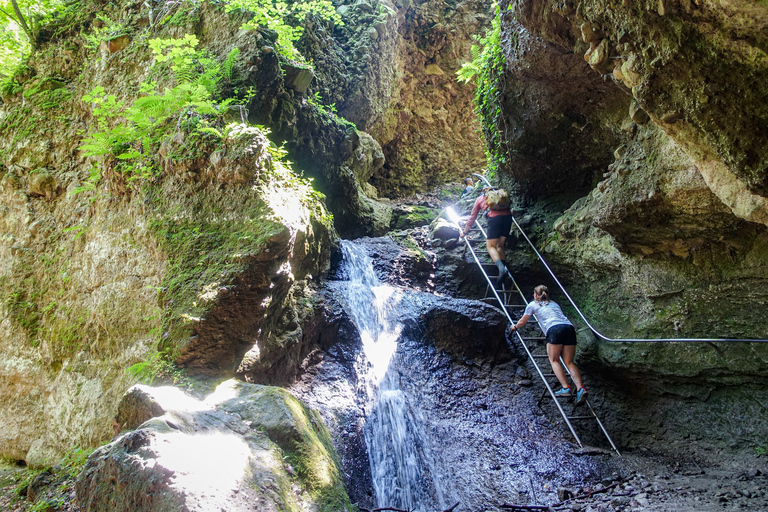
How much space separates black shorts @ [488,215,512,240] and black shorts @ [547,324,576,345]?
2721 millimetres

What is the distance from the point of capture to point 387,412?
19.8 feet

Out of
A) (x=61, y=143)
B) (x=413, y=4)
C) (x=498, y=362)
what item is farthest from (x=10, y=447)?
(x=413, y=4)

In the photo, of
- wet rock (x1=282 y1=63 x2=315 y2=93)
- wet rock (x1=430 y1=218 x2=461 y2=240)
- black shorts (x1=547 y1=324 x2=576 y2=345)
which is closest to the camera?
black shorts (x1=547 y1=324 x2=576 y2=345)

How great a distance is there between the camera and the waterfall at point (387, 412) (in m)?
5.18

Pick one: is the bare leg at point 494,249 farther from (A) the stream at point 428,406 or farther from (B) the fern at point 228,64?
(B) the fern at point 228,64

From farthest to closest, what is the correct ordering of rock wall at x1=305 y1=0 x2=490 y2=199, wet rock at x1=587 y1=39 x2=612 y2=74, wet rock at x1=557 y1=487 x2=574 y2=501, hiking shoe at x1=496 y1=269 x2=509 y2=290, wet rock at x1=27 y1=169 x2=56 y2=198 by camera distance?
rock wall at x1=305 y1=0 x2=490 y2=199 < hiking shoe at x1=496 y1=269 x2=509 y2=290 < wet rock at x1=27 y1=169 x2=56 y2=198 < wet rock at x1=557 y1=487 x2=574 y2=501 < wet rock at x1=587 y1=39 x2=612 y2=74

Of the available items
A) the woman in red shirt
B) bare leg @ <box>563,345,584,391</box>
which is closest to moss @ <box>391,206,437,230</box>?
the woman in red shirt

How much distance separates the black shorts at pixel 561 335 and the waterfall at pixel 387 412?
2294 mm

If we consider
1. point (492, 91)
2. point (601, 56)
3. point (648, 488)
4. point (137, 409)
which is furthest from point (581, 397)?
point (492, 91)

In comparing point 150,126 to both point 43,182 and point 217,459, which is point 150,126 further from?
point 217,459

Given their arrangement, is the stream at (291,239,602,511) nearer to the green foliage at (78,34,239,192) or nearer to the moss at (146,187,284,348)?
the moss at (146,187,284,348)

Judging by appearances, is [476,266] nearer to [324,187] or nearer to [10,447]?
[324,187]

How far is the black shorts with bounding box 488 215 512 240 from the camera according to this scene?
8547mm

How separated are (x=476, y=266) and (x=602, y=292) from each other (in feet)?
8.01
